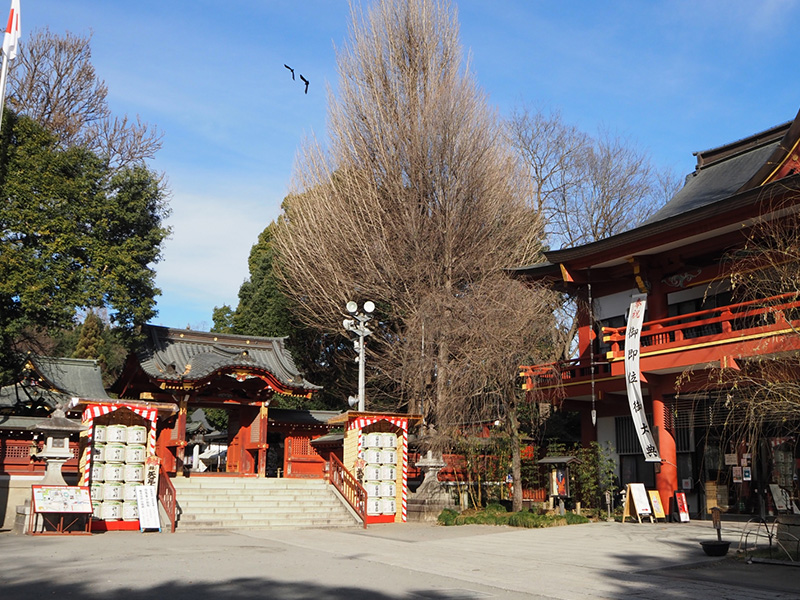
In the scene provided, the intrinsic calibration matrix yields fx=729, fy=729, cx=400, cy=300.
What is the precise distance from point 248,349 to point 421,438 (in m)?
9.65

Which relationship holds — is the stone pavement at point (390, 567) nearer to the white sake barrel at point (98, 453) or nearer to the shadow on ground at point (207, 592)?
the shadow on ground at point (207, 592)

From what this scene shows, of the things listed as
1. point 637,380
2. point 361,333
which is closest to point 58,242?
point 361,333

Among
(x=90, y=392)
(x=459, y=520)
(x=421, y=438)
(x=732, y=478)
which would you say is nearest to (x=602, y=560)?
(x=459, y=520)

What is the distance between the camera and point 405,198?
26.9m

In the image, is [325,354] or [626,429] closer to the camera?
[626,429]

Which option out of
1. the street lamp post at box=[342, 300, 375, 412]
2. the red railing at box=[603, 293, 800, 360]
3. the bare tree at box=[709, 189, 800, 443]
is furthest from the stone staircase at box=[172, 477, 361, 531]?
the bare tree at box=[709, 189, 800, 443]

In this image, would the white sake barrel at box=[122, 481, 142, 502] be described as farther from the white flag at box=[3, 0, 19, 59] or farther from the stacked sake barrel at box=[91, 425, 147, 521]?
the white flag at box=[3, 0, 19, 59]

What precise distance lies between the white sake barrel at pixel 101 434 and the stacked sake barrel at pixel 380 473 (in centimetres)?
637

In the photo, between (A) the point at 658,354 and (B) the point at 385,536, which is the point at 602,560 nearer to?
(B) the point at 385,536

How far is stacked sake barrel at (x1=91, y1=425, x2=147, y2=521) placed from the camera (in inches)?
649

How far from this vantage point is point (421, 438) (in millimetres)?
21812

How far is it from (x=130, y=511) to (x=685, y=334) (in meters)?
14.8

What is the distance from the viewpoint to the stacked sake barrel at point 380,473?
19.0m

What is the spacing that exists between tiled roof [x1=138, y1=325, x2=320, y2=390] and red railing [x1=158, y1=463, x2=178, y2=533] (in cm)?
616
